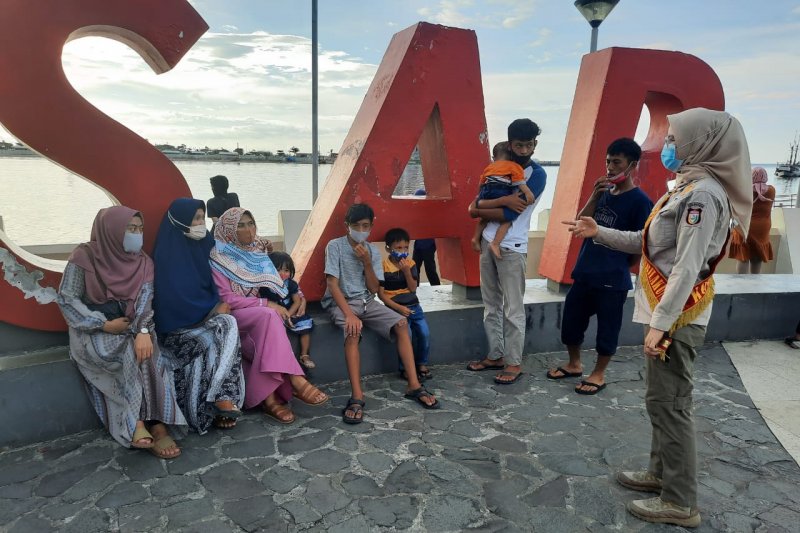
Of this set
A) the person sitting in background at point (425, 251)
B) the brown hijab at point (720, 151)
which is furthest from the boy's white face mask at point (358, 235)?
the person sitting in background at point (425, 251)

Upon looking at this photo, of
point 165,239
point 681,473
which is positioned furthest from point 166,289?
point 681,473

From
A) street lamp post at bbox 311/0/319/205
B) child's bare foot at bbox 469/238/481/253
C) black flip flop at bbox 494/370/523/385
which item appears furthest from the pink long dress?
street lamp post at bbox 311/0/319/205

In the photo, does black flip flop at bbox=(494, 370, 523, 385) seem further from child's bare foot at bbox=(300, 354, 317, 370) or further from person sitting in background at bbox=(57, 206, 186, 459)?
person sitting in background at bbox=(57, 206, 186, 459)

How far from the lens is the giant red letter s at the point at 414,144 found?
4.10 meters

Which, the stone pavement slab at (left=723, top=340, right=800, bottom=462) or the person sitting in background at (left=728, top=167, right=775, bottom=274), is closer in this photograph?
the stone pavement slab at (left=723, top=340, right=800, bottom=462)

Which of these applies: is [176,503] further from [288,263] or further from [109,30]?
[109,30]

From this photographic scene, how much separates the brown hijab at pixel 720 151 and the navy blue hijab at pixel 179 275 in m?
2.71

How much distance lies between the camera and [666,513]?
7.97 ft

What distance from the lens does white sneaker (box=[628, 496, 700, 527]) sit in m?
2.42

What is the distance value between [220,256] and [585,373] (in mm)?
2956

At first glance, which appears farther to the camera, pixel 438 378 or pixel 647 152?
pixel 647 152

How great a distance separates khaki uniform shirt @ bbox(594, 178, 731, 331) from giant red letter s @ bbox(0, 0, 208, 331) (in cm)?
290

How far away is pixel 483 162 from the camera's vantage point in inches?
178

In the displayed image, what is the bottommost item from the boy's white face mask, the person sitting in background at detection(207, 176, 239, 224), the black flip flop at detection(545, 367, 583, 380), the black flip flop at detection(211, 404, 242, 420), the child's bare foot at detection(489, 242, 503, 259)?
the black flip flop at detection(545, 367, 583, 380)
